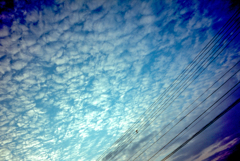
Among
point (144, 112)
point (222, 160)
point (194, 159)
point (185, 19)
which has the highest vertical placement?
point (185, 19)

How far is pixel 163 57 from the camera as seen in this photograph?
1006cm

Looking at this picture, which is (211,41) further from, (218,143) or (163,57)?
(218,143)

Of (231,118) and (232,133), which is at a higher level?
(231,118)

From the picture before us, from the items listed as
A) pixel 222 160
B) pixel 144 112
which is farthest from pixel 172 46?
pixel 222 160

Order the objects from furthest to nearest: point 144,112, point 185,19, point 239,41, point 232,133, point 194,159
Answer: point 194,159
point 232,133
point 144,112
point 239,41
point 185,19

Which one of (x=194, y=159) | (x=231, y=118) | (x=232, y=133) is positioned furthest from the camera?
(x=194, y=159)

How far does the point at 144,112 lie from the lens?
13.3 m

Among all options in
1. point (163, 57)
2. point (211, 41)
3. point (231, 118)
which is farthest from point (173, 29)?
point (231, 118)

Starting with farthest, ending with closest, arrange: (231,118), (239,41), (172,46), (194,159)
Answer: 1. (194,159)
2. (231,118)
3. (239,41)
4. (172,46)

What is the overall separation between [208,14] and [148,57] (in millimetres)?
6664

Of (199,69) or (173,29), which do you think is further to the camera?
(199,69)

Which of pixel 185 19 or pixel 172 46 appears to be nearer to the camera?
pixel 185 19

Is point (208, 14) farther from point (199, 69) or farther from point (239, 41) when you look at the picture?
point (239, 41)

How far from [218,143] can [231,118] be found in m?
12.2
